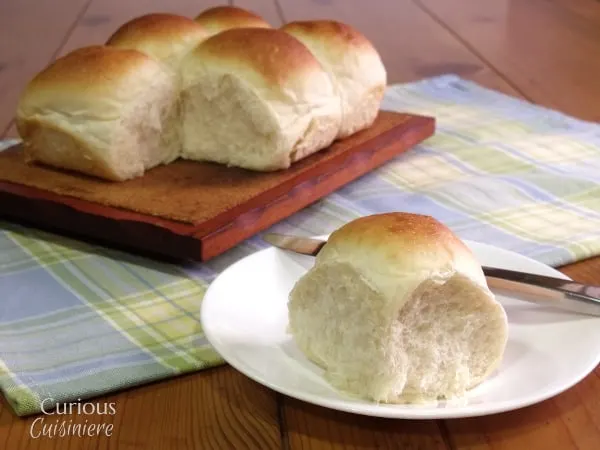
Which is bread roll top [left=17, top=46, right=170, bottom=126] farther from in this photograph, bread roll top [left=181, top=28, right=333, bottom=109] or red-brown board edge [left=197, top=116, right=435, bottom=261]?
red-brown board edge [left=197, top=116, right=435, bottom=261]

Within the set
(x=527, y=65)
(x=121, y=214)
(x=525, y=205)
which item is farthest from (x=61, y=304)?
(x=527, y=65)

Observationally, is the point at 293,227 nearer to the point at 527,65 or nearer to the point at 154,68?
the point at 154,68

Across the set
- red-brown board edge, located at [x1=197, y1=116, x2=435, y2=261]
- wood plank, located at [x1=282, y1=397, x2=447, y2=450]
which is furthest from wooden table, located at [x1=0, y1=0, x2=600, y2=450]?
red-brown board edge, located at [x1=197, y1=116, x2=435, y2=261]

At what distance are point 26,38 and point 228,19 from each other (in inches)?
40.4

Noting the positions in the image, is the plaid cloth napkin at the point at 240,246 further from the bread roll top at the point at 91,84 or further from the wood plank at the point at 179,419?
the bread roll top at the point at 91,84

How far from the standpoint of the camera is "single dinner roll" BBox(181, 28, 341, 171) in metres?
1.15

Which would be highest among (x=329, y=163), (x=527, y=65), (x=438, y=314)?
(x=438, y=314)

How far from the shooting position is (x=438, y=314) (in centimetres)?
67

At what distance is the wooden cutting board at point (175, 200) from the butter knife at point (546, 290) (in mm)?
346

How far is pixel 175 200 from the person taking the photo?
106 centimetres

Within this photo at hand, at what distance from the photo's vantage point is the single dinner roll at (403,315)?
0.65m

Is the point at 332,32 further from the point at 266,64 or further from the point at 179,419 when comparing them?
the point at 179,419

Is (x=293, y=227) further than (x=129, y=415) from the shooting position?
Yes

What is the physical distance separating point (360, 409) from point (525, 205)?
25.9 inches
